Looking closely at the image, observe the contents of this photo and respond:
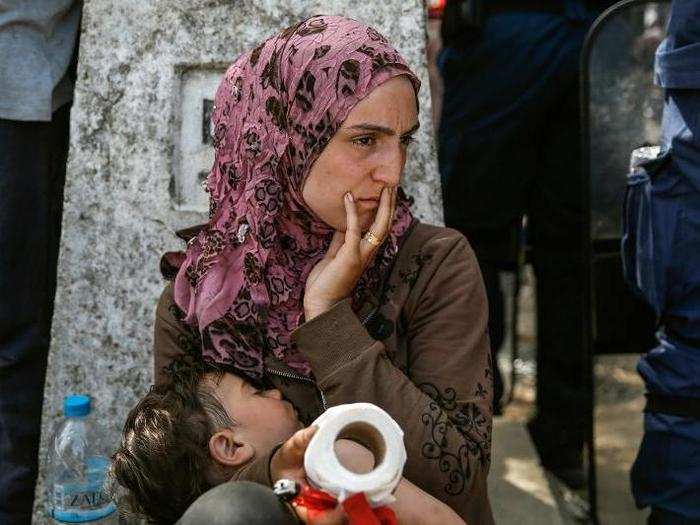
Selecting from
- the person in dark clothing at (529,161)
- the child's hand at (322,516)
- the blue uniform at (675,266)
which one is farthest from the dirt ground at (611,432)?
the child's hand at (322,516)

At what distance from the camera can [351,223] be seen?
2072mm

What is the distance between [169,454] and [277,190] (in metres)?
0.60

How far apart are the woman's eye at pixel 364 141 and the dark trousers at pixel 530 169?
157cm

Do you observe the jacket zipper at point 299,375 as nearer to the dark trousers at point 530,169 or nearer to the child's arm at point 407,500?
the child's arm at point 407,500

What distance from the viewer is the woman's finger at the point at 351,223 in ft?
6.77

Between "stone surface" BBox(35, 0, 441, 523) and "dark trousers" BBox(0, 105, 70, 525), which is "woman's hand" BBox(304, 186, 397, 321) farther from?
"dark trousers" BBox(0, 105, 70, 525)

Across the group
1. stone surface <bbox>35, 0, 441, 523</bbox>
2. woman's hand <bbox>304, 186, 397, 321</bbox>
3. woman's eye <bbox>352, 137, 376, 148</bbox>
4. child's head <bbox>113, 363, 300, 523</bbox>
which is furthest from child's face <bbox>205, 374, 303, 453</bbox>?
stone surface <bbox>35, 0, 441, 523</bbox>

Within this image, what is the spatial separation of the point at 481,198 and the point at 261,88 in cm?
163

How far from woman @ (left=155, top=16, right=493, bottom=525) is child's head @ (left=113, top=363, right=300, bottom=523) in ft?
0.32

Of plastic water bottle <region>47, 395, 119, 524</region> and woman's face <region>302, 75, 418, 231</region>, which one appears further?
plastic water bottle <region>47, 395, 119, 524</region>

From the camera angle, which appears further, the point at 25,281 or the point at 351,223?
the point at 25,281

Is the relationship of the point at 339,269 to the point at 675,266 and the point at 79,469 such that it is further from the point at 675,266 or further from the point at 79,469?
the point at 79,469

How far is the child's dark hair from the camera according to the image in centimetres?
196

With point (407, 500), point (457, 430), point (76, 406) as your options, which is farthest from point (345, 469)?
point (76, 406)
